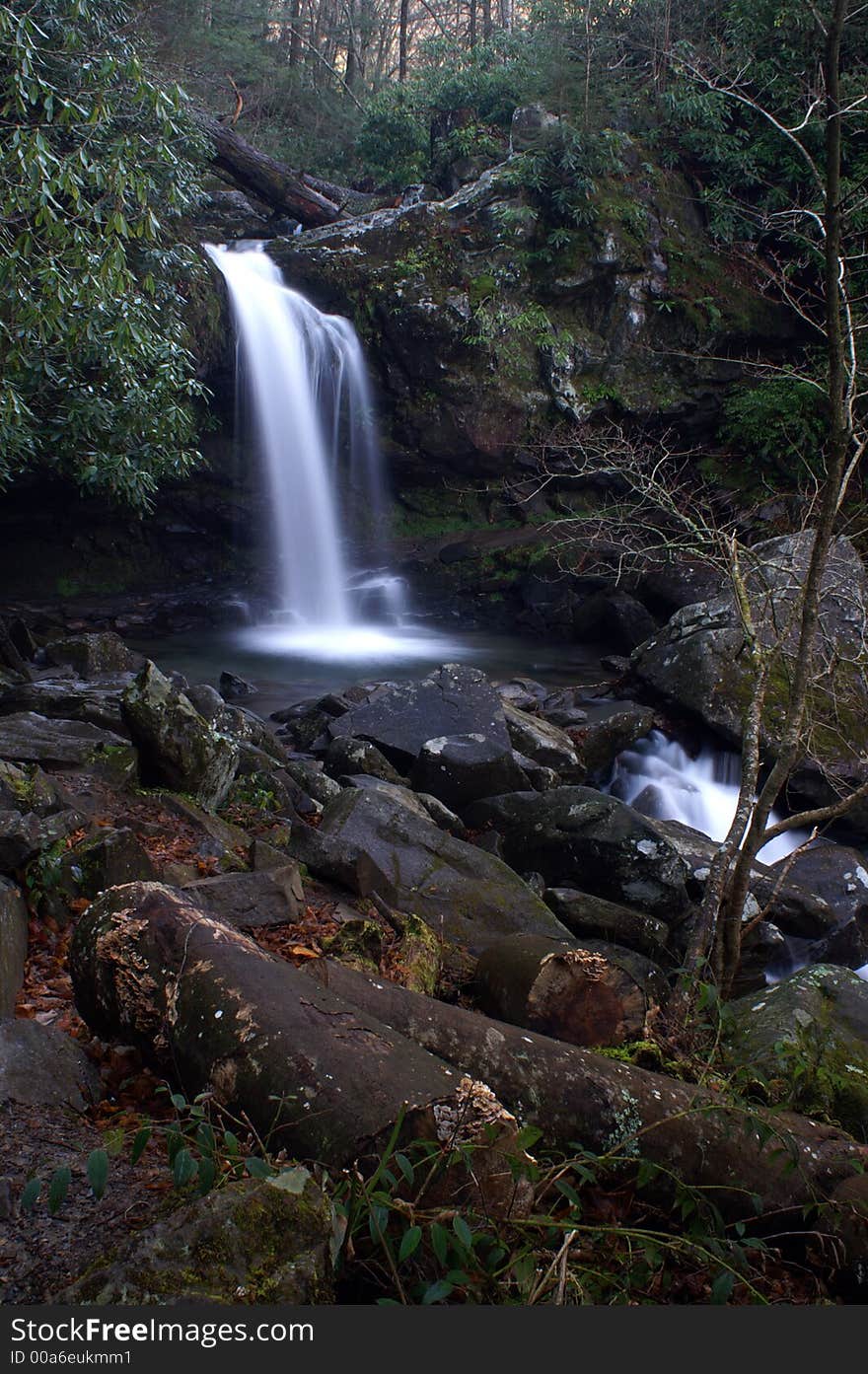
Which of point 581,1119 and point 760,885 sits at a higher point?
point 581,1119

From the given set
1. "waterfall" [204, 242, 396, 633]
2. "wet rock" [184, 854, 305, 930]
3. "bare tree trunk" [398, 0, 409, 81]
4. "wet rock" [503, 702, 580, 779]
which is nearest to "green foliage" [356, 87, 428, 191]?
"waterfall" [204, 242, 396, 633]

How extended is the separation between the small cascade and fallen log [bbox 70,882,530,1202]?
6.73m

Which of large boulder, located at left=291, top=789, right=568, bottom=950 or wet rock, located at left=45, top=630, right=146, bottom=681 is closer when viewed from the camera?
large boulder, located at left=291, top=789, right=568, bottom=950

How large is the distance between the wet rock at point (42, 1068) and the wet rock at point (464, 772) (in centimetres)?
473

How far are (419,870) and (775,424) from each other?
13.1 metres

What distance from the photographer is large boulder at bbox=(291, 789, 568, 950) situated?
4801 millimetres

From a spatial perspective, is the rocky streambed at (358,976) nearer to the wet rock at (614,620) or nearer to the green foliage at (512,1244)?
the green foliage at (512,1244)

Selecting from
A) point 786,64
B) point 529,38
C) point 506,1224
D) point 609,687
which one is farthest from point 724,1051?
point 529,38

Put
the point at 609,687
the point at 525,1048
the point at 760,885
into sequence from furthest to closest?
the point at 609,687 → the point at 760,885 → the point at 525,1048

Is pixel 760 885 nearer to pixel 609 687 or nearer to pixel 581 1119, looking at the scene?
pixel 581 1119

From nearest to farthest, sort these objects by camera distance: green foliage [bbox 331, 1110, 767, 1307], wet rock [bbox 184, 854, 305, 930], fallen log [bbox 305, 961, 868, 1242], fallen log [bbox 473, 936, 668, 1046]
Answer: green foliage [bbox 331, 1110, 767, 1307], fallen log [bbox 305, 961, 868, 1242], fallen log [bbox 473, 936, 668, 1046], wet rock [bbox 184, 854, 305, 930]

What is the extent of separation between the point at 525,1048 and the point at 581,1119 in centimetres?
25

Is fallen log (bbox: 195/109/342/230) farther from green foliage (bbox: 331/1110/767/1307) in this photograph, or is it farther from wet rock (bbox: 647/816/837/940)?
green foliage (bbox: 331/1110/767/1307)

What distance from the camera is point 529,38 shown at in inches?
741
